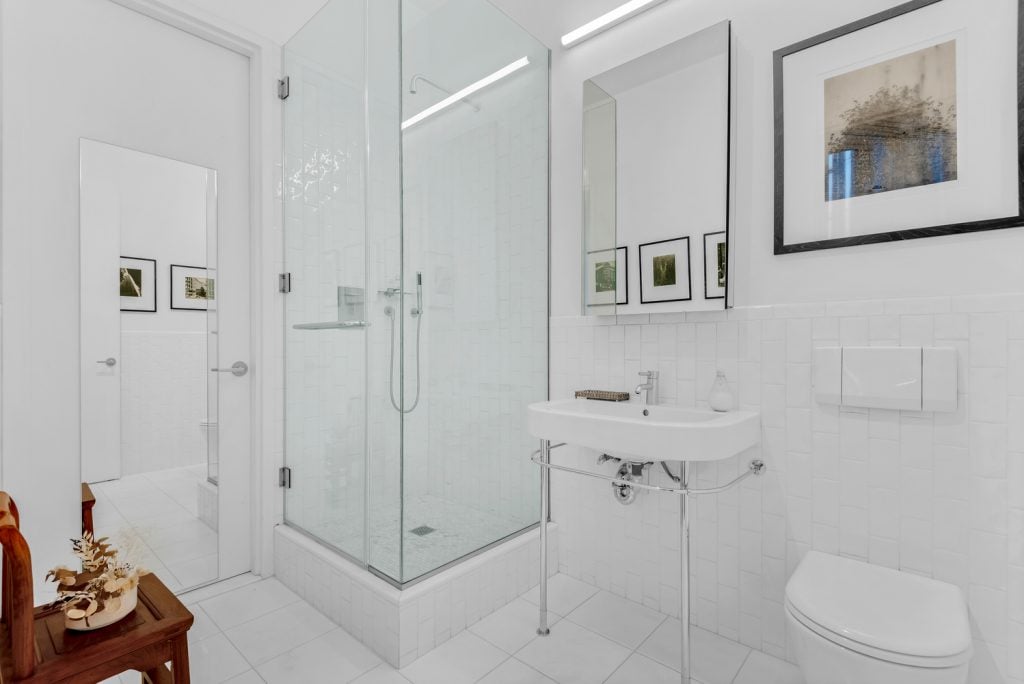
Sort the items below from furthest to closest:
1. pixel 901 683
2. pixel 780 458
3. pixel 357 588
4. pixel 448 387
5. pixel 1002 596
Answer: pixel 448 387
pixel 357 588
pixel 780 458
pixel 1002 596
pixel 901 683

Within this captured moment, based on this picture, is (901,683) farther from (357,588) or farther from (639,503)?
(357,588)

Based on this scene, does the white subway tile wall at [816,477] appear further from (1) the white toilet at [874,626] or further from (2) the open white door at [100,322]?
(2) the open white door at [100,322]

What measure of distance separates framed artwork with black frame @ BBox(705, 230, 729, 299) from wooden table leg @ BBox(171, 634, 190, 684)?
181 centimetres

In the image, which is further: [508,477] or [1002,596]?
[508,477]

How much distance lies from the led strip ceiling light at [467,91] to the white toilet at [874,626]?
1.85 meters

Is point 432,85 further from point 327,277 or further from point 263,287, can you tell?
point 263,287

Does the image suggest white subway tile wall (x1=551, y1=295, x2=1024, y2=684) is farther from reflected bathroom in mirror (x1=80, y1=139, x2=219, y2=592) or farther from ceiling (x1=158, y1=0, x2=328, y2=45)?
ceiling (x1=158, y1=0, x2=328, y2=45)

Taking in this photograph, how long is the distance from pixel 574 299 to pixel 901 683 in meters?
1.58

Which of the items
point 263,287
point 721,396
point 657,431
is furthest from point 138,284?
point 721,396

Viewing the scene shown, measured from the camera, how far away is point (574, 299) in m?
2.22

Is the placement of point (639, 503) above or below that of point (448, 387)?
below

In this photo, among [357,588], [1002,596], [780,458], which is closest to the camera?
[1002,596]

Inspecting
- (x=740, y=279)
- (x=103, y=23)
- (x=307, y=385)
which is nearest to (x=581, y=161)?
(x=740, y=279)

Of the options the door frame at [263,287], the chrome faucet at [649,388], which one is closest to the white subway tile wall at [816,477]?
the chrome faucet at [649,388]
